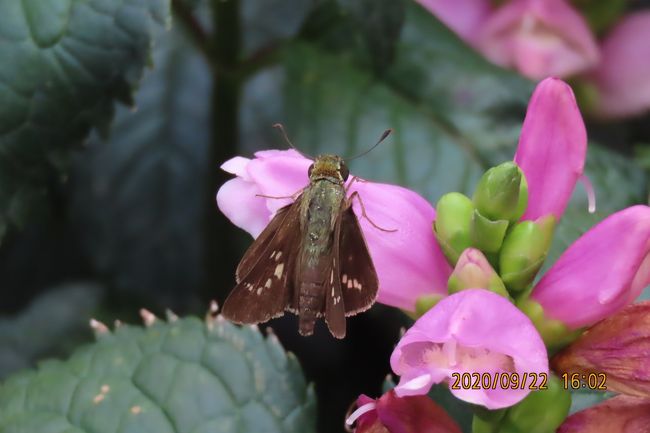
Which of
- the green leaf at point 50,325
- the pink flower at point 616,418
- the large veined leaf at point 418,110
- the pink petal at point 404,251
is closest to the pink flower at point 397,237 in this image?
the pink petal at point 404,251

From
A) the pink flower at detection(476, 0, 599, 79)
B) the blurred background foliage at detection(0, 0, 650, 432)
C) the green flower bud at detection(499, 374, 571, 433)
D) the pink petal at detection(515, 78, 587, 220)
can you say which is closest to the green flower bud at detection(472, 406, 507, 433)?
the green flower bud at detection(499, 374, 571, 433)

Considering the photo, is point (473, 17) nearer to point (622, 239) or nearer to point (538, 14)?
point (538, 14)

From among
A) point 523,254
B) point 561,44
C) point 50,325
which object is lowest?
point 50,325

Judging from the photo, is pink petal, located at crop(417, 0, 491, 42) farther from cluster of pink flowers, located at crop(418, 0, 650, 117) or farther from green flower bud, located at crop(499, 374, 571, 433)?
green flower bud, located at crop(499, 374, 571, 433)

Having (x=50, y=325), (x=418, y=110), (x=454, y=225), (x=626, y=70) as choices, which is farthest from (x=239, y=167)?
(x=626, y=70)

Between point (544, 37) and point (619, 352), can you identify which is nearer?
point (619, 352)

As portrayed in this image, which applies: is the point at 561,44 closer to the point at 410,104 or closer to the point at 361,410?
the point at 410,104
